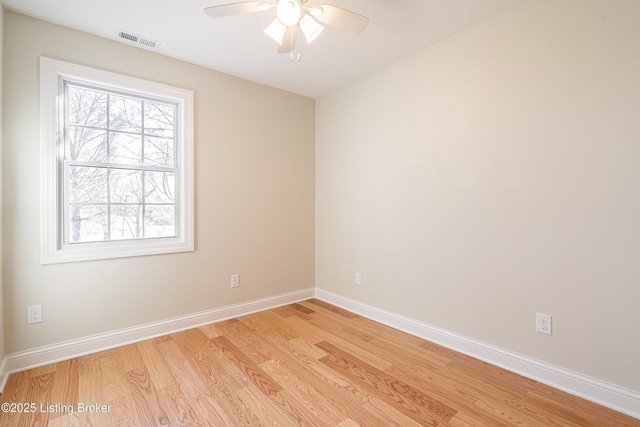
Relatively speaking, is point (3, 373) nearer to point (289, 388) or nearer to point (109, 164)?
point (109, 164)

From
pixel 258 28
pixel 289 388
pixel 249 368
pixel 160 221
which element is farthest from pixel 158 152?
pixel 289 388

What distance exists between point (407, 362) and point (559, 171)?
1656 millimetres

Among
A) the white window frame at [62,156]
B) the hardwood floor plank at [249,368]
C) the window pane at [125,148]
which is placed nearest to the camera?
the hardwood floor plank at [249,368]

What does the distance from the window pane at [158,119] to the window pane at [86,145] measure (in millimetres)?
352

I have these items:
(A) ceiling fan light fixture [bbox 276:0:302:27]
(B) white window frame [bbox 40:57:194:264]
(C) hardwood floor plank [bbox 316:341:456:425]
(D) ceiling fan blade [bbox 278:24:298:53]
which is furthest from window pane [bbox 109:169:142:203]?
(C) hardwood floor plank [bbox 316:341:456:425]

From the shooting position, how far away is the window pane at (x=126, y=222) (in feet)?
8.08

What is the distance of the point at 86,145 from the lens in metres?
2.34

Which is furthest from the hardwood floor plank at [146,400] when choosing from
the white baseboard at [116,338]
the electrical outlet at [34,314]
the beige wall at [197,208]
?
the electrical outlet at [34,314]

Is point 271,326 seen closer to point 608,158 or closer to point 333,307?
point 333,307

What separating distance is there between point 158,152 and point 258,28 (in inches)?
55.3

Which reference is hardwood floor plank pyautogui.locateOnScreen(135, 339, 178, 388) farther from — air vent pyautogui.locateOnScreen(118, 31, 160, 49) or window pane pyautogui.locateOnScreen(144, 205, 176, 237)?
air vent pyautogui.locateOnScreen(118, 31, 160, 49)

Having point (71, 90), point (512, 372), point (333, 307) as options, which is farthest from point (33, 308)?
point (512, 372)

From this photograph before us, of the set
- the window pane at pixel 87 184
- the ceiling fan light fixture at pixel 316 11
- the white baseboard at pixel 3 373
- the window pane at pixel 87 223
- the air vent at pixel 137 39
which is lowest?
the white baseboard at pixel 3 373

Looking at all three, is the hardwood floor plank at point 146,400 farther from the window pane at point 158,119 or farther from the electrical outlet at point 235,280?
the window pane at point 158,119
